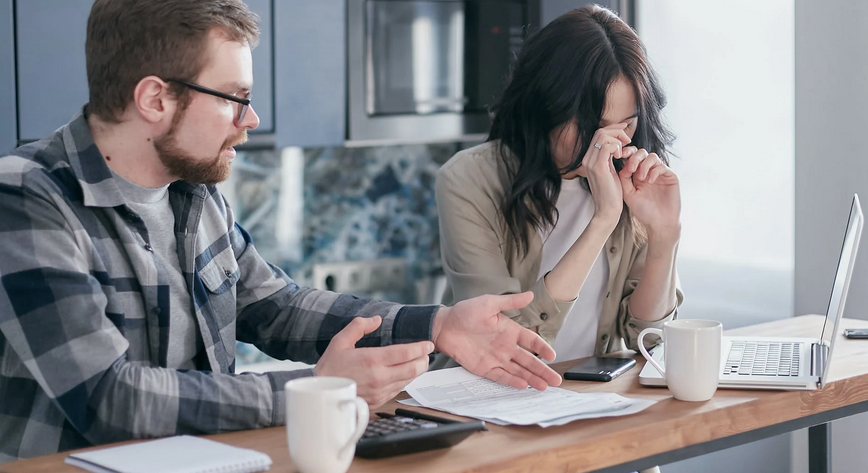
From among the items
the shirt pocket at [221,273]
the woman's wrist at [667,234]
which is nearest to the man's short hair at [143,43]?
the shirt pocket at [221,273]

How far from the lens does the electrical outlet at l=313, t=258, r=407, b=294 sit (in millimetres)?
3236

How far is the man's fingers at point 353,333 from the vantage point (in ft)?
4.17

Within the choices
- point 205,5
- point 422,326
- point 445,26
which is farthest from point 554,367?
point 445,26

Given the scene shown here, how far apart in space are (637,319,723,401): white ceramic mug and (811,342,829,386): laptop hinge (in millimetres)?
194

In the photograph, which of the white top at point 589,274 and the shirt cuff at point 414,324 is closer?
the shirt cuff at point 414,324

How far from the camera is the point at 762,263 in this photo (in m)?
2.69

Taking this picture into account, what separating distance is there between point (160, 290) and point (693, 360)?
770 millimetres

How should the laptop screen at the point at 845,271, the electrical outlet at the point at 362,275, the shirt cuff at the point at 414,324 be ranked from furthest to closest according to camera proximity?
the electrical outlet at the point at 362,275
the shirt cuff at the point at 414,324
the laptop screen at the point at 845,271

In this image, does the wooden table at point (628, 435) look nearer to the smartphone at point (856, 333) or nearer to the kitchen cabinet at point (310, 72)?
the smartphone at point (856, 333)

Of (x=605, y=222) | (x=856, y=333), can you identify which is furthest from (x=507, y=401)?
(x=856, y=333)

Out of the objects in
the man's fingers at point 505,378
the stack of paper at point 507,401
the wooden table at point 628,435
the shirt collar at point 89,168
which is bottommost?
the wooden table at point 628,435

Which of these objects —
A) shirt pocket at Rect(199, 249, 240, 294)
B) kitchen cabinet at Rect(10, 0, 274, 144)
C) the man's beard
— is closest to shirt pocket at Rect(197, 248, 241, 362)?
shirt pocket at Rect(199, 249, 240, 294)

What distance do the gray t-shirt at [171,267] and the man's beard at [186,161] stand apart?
2.3 inches

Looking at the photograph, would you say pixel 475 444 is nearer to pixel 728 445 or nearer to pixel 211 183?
pixel 728 445
